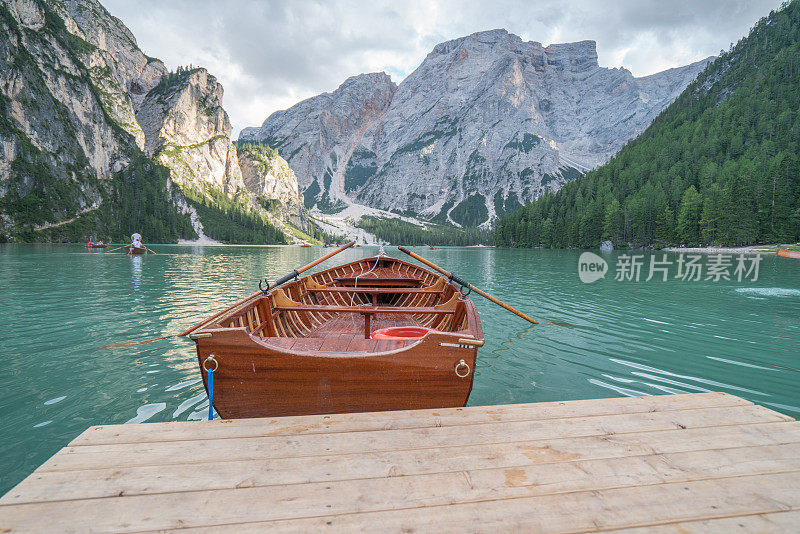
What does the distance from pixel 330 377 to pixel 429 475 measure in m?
2.13

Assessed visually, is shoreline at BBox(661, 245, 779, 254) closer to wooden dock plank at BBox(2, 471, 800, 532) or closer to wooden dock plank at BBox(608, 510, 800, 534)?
wooden dock plank at BBox(608, 510, 800, 534)

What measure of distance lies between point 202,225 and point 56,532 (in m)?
174

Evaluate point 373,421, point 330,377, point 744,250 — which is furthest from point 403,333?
point 744,250

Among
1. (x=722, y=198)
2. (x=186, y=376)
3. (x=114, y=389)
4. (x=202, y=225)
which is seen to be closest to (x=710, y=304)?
(x=186, y=376)

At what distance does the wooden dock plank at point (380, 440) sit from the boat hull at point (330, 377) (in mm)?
1119

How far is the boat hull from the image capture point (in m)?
4.46

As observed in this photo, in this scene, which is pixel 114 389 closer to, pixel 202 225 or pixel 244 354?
pixel 244 354

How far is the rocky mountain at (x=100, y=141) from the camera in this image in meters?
106

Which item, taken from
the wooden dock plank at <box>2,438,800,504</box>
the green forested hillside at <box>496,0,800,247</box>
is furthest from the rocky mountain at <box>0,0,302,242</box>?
the wooden dock plank at <box>2,438,800,504</box>

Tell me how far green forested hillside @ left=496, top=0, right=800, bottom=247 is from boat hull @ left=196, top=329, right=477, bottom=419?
87.6 metres

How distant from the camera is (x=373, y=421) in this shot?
3.60 meters

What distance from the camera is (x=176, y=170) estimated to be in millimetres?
162875

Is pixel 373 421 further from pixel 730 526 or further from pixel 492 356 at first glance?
pixel 492 356

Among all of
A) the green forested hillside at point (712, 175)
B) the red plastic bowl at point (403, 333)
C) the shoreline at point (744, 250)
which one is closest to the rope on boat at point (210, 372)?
the red plastic bowl at point (403, 333)
